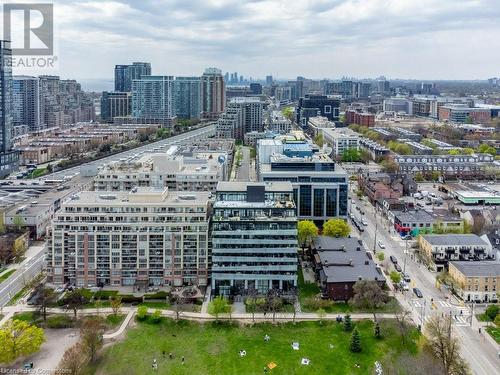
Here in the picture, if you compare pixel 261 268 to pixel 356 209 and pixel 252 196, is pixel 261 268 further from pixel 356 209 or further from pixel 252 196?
pixel 356 209

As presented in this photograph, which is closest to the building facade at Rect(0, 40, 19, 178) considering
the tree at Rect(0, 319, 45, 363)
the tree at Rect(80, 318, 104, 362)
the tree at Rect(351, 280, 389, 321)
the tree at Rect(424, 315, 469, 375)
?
the tree at Rect(0, 319, 45, 363)

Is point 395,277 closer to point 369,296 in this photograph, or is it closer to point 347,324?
point 369,296

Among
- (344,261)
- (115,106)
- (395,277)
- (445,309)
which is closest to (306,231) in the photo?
(344,261)

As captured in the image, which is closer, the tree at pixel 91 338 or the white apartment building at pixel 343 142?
the tree at pixel 91 338

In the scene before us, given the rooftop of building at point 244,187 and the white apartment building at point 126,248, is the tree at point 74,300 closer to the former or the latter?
the white apartment building at point 126,248

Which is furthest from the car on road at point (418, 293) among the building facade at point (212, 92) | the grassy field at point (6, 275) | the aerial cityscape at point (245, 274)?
the building facade at point (212, 92)

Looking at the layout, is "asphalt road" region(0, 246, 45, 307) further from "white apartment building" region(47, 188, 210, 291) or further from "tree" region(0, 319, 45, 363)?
"tree" region(0, 319, 45, 363)

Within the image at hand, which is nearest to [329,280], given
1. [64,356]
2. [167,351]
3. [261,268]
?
[261,268]
